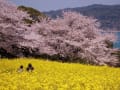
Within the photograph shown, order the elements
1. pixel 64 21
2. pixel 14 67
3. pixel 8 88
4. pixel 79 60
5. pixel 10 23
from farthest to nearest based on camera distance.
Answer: pixel 64 21, pixel 79 60, pixel 10 23, pixel 14 67, pixel 8 88

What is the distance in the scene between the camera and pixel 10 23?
30078mm

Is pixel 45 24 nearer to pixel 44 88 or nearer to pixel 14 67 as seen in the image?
pixel 14 67

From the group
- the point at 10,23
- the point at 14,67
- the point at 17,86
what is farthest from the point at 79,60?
the point at 17,86

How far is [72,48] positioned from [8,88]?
1028 inches

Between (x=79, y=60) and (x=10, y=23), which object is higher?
(x=10, y=23)

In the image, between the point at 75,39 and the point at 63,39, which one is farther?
the point at 75,39

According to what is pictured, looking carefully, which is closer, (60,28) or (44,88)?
(44,88)

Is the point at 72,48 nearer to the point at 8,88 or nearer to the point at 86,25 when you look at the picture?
the point at 86,25

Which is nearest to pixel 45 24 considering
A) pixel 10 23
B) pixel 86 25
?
pixel 86 25

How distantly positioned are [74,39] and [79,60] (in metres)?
2.06

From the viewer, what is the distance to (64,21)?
4094 cm

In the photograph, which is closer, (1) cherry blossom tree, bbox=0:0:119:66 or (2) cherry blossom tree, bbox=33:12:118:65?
(1) cherry blossom tree, bbox=0:0:119:66

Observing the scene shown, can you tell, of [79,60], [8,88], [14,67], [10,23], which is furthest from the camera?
[79,60]

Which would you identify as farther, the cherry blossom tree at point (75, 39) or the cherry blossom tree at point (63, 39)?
the cherry blossom tree at point (75, 39)
